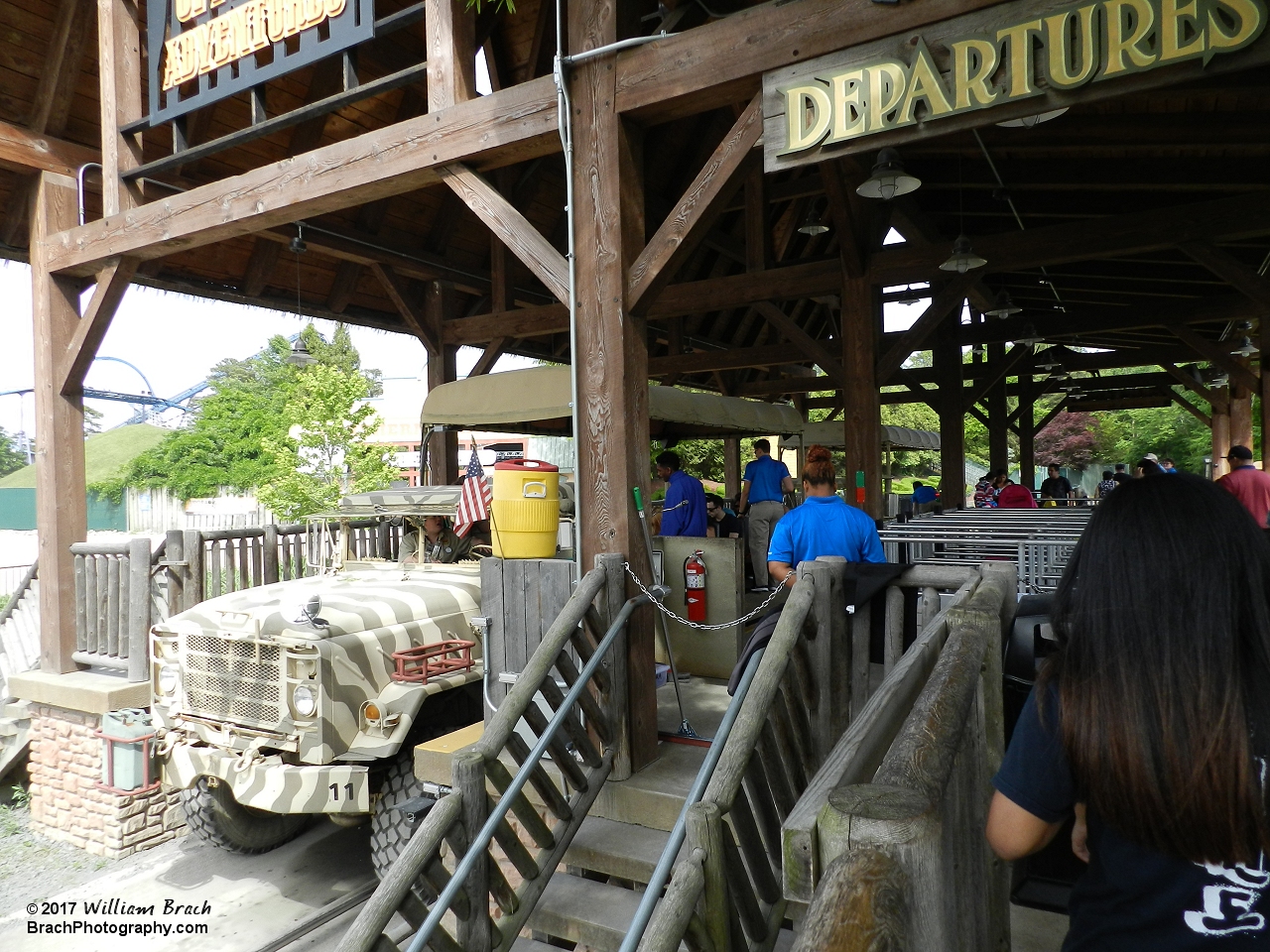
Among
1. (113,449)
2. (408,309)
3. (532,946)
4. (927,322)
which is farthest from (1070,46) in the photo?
(113,449)

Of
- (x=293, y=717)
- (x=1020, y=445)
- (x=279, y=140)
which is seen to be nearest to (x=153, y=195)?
(x=279, y=140)

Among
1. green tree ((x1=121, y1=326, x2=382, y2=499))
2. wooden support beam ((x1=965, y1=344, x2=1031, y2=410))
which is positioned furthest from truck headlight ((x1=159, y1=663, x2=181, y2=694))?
green tree ((x1=121, y1=326, x2=382, y2=499))

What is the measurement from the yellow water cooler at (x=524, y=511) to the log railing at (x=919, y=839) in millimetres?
2775

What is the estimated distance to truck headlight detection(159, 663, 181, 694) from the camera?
5.47m

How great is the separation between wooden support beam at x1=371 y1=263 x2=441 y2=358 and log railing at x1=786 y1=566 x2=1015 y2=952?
9413 mm

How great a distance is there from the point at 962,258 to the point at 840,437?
7240 mm

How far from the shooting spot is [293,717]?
16.1 feet

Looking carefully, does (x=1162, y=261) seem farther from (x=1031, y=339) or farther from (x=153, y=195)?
(x=153, y=195)

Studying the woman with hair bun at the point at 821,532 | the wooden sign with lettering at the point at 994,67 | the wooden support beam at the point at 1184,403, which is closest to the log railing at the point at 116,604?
the woman with hair bun at the point at 821,532

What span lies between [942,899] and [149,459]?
143 ft

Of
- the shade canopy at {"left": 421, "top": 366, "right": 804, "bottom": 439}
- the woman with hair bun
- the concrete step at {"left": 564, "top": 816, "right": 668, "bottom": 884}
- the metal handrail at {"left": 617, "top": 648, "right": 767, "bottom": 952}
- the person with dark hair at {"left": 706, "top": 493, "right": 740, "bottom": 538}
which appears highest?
the shade canopy at {"left": 421, "top": 366, "right": 804, "bottom": 439}

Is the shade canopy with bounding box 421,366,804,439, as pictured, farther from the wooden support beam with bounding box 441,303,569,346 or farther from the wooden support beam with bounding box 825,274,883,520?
the wooden support beam with bounding box 441,303,569,346

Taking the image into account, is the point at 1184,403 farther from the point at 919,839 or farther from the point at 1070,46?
the point at 919,839

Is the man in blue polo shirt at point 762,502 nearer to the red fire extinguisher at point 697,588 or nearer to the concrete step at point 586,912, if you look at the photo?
the red fire extinguisher at point 697,588
